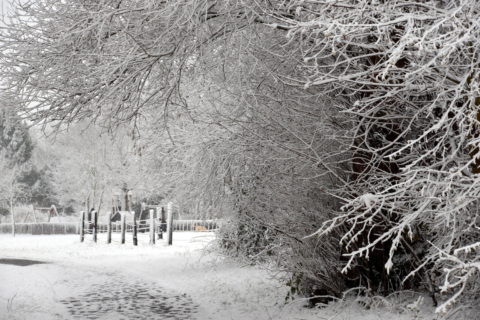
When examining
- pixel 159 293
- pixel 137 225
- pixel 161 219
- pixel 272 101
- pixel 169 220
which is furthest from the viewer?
pixel 161 219

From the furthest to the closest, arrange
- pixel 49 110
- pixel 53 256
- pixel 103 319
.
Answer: pixel 53 256
pixel 103 319
pixel 49 110

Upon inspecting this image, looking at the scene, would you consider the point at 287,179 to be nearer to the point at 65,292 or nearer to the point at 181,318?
the point at 181,318

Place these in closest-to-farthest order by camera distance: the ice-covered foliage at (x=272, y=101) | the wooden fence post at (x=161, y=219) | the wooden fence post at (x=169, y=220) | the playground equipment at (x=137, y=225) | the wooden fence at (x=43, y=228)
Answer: the ice-covered foliage at (x=272, y=101)
the wooden fence post at (x=169, y=220)
the playground equipment at (x=137, y=225)
the wooden fence post at (x=161, y=219)
the wooden fence at (x=43, y=228)

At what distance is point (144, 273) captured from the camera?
13.7m

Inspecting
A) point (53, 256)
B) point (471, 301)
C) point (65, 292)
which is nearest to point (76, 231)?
point (53, 256)

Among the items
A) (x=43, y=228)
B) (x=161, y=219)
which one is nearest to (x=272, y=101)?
(x=161, y=219)

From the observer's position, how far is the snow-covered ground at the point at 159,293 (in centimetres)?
762

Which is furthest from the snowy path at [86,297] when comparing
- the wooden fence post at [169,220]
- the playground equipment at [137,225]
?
the playground equipment at [137,225]

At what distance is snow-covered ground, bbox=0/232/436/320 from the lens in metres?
7.62

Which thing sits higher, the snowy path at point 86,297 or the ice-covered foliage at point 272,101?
the ice-covered foliage at point 272,101

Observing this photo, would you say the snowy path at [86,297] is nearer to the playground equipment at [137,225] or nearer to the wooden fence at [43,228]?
the playground equipment at [137,225]

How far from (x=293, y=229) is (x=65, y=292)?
5056 millimetres

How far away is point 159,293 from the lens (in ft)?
34.3

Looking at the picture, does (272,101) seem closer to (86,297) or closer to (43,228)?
(86,297)
